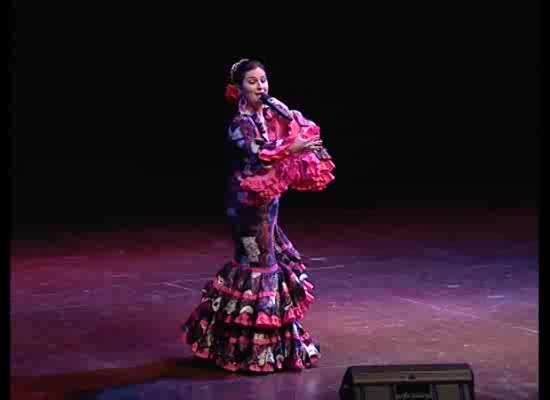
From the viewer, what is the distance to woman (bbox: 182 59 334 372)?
4969mm

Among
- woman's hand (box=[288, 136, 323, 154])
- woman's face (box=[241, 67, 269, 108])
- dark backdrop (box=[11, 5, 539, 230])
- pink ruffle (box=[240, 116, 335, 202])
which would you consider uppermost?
dark backdrop (box=[11, 5, 539, 230])

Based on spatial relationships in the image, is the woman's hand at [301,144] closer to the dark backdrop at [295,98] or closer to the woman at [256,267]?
the woman at [256,267]

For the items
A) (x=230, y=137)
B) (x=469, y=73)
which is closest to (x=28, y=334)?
(x=230, y=137)

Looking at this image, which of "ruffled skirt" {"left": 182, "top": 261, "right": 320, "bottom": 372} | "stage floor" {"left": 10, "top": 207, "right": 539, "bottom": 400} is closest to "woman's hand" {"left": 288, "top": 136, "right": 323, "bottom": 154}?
"ruffled skirt" {"left": 182, "top": 261, "right": 320, "bottom": 372}

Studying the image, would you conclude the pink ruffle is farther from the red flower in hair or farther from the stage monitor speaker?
the stage monitor speaker

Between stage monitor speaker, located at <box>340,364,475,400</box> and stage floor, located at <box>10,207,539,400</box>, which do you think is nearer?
stage monitor speaker, located at <box>340,364,475,400</box>

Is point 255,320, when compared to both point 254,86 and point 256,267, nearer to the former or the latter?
point 256,267

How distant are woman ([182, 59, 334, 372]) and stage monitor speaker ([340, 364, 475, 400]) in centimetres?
131

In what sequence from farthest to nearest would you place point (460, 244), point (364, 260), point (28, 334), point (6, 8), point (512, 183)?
point (512, 183) → point (460, 244) → point (364, 260) → point (28, 334) → point (6, 8)

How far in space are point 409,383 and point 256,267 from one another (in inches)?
58.0

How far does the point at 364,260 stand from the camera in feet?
25.1

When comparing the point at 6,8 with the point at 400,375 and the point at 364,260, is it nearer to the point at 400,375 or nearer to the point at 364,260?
the point at 400,375

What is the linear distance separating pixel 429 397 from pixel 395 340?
74.7 inches

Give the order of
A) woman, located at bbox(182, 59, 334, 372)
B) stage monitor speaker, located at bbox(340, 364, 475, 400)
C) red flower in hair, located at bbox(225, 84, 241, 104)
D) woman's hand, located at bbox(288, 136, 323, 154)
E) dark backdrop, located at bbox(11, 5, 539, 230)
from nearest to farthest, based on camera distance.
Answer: stage monitor speaker, located at bbox(340, 364, 475, 400) → woman's hand, located at bbox(288, 136, 323, 154) → woman, located at bbox(182, 59, 334, 372) → red flower in hair, located at bbox(225, 84, 241, 104) → dark backdrop, located at bbox(11, 5, 539, 230)
